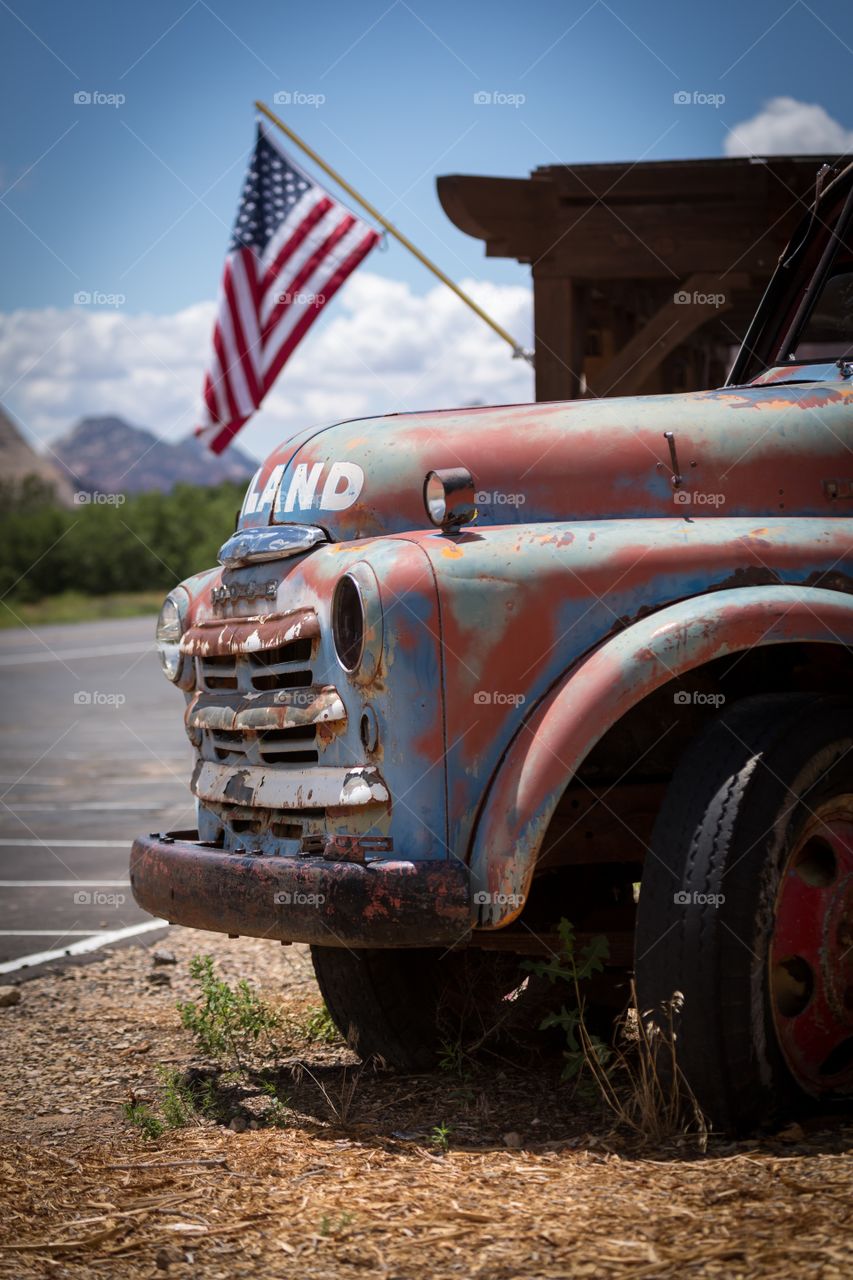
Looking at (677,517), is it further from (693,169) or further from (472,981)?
(693,169)

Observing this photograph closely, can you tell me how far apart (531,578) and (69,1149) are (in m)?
1.94

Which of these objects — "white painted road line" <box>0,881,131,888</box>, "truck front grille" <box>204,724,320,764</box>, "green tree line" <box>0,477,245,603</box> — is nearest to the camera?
"truck front grille" <box>204,724,320,764</box>

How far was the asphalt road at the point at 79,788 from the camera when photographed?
7941mm

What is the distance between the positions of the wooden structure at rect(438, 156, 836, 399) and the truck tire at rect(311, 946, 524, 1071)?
3.78 meters

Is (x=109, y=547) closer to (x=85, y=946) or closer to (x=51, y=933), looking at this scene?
(x=51, y=933)

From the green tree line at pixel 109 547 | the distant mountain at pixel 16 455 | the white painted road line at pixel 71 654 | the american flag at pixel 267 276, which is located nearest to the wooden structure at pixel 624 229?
the american flag at pixel 267 276

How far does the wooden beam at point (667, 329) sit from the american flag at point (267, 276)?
3558 millimetres

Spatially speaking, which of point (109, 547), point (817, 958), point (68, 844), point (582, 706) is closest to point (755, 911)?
point (817, 958)

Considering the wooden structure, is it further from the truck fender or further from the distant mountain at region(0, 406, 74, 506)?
the distant mountain at region(0, 406, 74, 506)

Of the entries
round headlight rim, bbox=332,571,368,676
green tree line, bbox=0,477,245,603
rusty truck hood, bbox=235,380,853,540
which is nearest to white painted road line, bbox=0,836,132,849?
rusty truck hood, bbox=235,380,853,540

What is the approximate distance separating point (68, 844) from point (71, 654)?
55.8 feet

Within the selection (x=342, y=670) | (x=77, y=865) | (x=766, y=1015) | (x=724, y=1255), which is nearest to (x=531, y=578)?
(x=342, y=670)

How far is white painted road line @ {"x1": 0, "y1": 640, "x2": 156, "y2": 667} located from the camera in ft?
82.6

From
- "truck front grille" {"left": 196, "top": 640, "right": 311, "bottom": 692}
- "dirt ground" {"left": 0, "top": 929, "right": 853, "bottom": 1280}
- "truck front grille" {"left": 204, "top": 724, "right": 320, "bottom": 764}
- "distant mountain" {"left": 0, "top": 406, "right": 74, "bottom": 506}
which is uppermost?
"distant mountain" {"left": 0, "top": 406, "right": 74, "bottom": 506}
